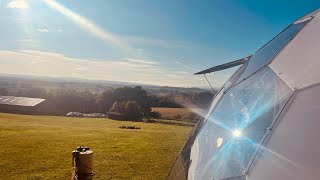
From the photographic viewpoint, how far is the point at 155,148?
92.7 ft

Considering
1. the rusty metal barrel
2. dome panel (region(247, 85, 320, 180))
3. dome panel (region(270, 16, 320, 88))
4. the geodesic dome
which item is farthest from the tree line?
dome panel (region(247, 85, 320, 180))

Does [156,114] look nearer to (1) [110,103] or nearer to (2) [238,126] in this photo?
(1) [110,103]

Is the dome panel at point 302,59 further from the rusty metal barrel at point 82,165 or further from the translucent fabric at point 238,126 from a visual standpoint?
the rusty metal barrel at point 82,165

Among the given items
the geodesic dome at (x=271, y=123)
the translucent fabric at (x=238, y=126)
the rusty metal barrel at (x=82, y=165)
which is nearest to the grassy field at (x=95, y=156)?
the rusty metal barrel at (x=82, y=165)

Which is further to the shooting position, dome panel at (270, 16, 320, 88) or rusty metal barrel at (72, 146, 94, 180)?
rusty metal barrel at (72, 146, 94, 180)

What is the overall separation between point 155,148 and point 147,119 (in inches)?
1694

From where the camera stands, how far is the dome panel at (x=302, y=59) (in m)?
4.34

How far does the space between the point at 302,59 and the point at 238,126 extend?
4.64 feet

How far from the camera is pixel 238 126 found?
5.02 meters

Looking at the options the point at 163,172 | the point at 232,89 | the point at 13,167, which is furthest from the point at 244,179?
the point at 13,167

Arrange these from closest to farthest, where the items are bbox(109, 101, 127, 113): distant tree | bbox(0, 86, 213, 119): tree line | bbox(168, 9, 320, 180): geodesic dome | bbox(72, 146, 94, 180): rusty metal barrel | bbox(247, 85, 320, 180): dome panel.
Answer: bbox(247, 85, 320, 180): dome panel → bbox(168, 9, 320, 180): geodesic dome → bbox(72, 146, 94, 180): rusty metal barrel → bbox(109, 101, 127, 113): distant tree → bbox(0, 86, 213, 119): tree line

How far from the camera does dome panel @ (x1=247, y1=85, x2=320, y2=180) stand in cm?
354

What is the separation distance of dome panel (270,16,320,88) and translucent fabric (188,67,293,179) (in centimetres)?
15

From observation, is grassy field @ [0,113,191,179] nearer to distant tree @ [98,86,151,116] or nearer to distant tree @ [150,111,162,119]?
distant tree @ [150,111,162,119]
